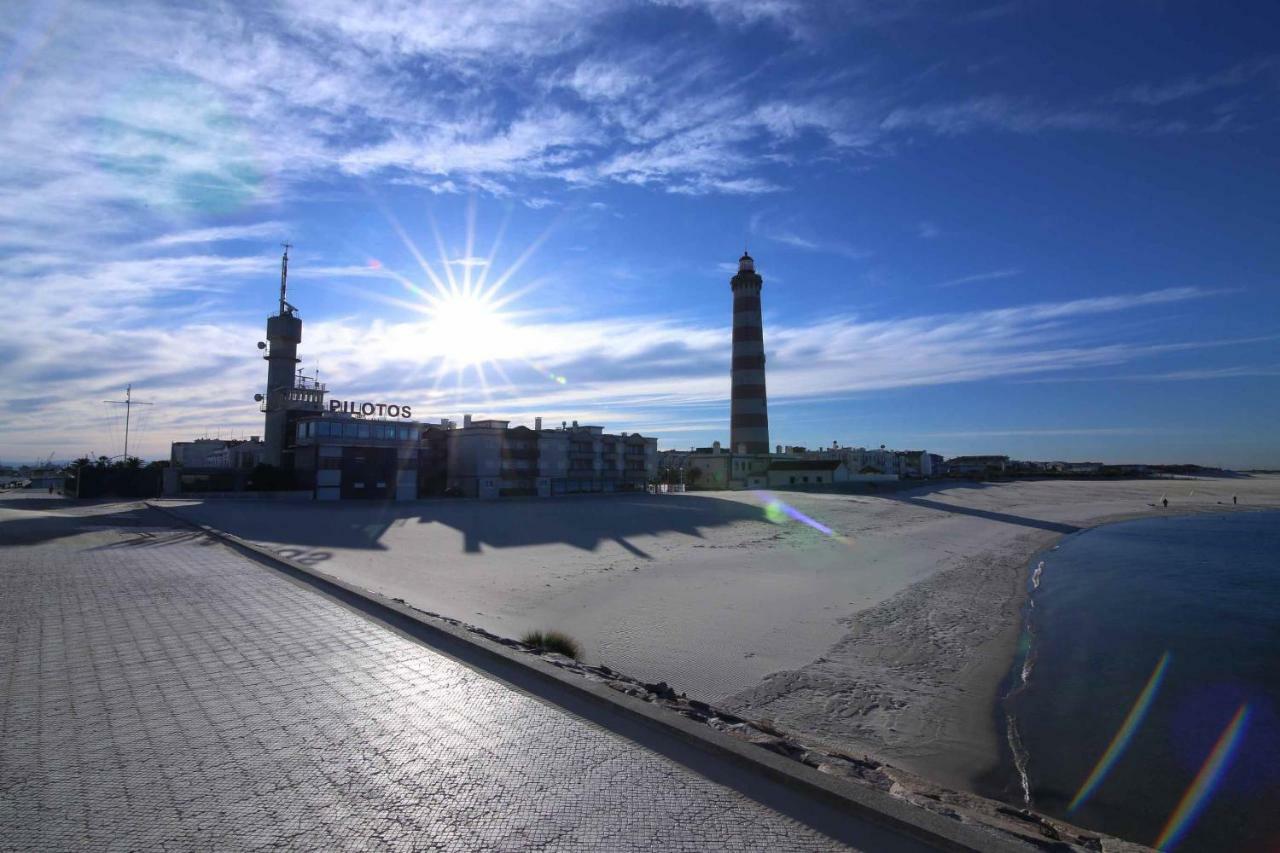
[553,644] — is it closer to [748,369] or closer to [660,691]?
[660,691]

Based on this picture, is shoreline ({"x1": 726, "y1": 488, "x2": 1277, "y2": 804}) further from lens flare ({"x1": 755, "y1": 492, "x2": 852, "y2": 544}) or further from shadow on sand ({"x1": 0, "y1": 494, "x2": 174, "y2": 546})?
shadow on sand ({"x1": 0, "y1": 494, "x2": 174, "y2": 546})

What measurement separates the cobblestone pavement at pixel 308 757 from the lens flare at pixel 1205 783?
6.79 meters

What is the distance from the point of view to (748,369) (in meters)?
68.3

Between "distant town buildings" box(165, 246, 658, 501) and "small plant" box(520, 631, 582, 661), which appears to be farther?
"distant town buildings" box(165, 246, 658, 501)

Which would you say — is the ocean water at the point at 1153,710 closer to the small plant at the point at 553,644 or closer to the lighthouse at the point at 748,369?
the small plant at the point at 553,644

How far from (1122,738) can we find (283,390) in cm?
6311

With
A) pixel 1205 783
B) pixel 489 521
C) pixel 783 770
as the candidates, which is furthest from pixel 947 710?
pixel 489 521

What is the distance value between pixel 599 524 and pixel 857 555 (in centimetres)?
1295

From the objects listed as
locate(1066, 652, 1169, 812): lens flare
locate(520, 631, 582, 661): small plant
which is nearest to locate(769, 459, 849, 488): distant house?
locate(1066, 652, 1169, 812): lens flare

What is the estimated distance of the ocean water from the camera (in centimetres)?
801

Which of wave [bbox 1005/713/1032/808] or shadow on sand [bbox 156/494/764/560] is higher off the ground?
shadow on sand [bbox 156/494/764/560]

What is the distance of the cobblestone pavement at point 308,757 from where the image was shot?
13.2ft

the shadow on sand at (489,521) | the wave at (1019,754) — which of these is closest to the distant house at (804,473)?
the shadow on sand at (489,521)

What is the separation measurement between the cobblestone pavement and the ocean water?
626cm
